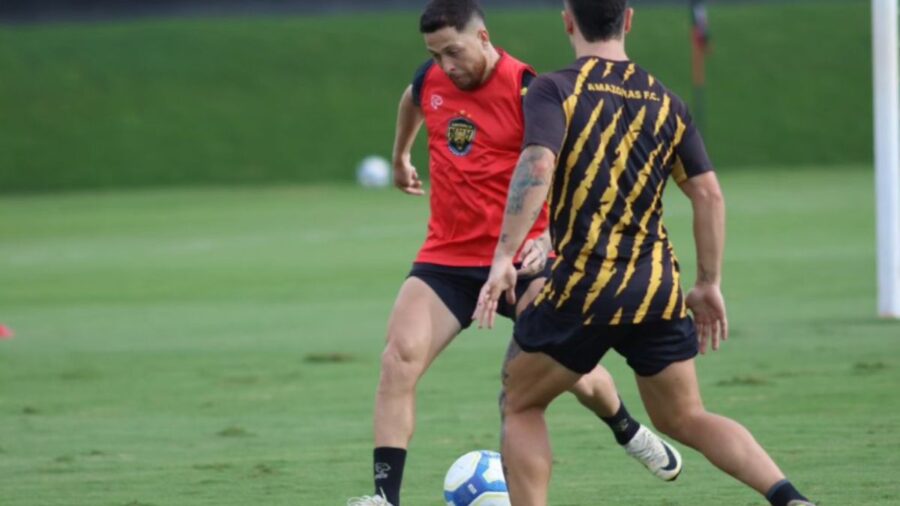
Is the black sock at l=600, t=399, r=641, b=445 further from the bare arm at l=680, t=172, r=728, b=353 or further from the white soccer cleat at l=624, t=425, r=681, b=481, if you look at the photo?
the bare arm at l=680, t=172, r=728, b=353

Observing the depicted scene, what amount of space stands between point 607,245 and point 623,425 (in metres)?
1.97

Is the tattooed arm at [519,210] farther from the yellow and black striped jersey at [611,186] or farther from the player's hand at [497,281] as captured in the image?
the yellow and black striped jersey at [611,186]

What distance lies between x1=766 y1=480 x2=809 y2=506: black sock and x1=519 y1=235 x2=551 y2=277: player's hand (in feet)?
4.23

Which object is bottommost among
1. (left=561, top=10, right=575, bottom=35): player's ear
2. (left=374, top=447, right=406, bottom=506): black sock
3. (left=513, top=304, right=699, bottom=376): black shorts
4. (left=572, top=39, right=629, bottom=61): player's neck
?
(left=374, top=447, right=406, bottom=506): black sock

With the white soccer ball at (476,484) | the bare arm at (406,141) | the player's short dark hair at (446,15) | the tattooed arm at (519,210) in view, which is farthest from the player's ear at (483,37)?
the white soccer ball at (476,484)

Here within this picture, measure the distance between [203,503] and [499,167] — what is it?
2008mm

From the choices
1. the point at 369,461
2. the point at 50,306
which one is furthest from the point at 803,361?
the point at 50,306

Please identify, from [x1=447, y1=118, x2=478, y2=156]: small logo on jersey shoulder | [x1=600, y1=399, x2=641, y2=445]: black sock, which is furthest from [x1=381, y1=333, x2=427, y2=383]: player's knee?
[x1=600, y1=399, x2=641, y2=445]: black sock

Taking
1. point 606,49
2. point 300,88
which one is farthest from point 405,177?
point 300,88

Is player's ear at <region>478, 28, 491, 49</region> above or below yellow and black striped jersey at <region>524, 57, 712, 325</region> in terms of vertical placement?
above

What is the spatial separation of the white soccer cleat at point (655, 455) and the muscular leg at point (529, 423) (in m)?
1.54

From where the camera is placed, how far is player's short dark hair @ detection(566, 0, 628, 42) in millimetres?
5855

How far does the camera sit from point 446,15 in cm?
718

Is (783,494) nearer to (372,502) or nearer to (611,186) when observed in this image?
(611,186)
